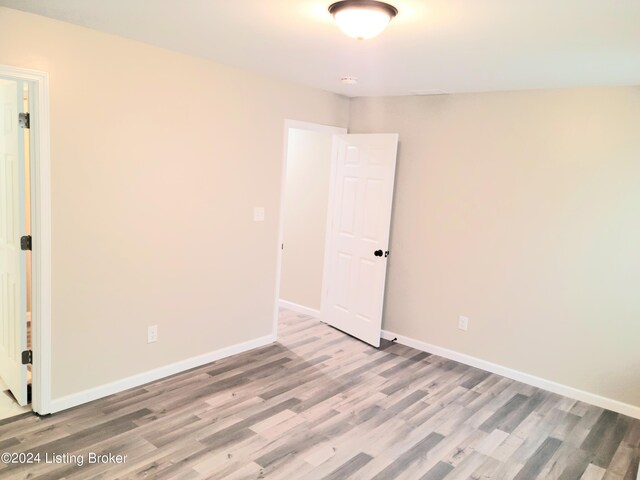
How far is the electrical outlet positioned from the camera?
11.1 ft

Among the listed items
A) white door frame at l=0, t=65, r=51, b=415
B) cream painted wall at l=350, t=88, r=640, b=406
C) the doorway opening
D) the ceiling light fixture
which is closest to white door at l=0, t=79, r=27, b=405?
the doorway opening

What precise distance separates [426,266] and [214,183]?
2.11 meters

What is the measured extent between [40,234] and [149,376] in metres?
1.31

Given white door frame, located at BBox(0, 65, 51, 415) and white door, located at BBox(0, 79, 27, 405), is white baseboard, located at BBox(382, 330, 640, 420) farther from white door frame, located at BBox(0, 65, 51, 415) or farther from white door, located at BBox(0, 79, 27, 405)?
white door, located at BBox(0, 79, 27, 405)

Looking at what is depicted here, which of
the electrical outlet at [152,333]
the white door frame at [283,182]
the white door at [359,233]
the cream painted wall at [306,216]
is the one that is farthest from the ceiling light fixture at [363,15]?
the cream painted wall at [306,216]

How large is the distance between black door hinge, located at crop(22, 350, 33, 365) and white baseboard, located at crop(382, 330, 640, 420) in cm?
308

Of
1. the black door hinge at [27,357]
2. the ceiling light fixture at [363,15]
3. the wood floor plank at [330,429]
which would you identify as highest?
the ceiling light fixture at [363,15]

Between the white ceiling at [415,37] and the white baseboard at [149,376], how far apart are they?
2.31 meters

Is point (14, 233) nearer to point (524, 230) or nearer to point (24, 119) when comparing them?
point (24, 119)

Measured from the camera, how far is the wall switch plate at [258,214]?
13.2 ft

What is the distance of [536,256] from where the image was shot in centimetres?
374

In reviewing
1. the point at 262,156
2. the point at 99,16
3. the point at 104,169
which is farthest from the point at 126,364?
the point at 99,16

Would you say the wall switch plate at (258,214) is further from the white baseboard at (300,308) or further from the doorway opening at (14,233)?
the doorway opening at (14,233)

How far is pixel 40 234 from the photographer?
2.73 meters
